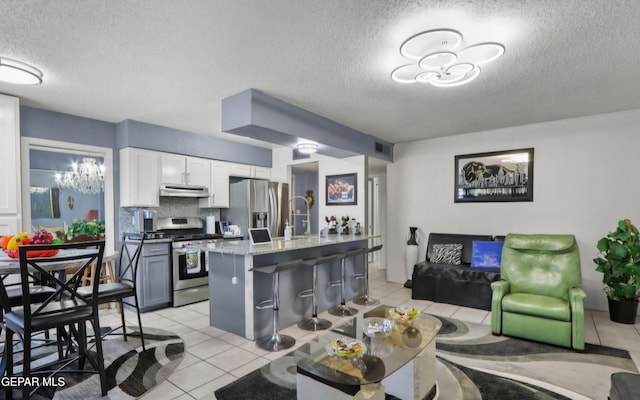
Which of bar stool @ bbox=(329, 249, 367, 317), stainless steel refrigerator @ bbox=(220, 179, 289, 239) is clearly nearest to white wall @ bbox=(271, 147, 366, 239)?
stainless steel refrigerator @ bbox=(220, 179, 289, 239)

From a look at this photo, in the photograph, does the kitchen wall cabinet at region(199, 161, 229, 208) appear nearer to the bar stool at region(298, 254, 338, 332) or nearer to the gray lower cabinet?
the gray lower cabinet

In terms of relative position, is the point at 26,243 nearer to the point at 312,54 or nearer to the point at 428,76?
the point at 312,54

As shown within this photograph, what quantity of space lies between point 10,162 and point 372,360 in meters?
4.15

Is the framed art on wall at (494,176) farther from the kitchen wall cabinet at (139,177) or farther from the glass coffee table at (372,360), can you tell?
the kitchen wall cabinet at (139,177)

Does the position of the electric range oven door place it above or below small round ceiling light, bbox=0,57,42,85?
below

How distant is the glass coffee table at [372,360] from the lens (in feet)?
5.82

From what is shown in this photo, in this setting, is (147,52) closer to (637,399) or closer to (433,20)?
(433,20)

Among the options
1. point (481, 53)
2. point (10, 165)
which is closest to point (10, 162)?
point (10, 165)

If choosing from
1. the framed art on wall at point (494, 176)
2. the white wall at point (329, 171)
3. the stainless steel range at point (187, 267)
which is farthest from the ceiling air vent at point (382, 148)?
the stainless steel range at point (187, 267)

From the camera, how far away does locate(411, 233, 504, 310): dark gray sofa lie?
4.30 meters

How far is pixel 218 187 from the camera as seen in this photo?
5516 mm

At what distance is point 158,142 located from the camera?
4688 millimetres

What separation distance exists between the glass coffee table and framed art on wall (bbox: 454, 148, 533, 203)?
2.99m

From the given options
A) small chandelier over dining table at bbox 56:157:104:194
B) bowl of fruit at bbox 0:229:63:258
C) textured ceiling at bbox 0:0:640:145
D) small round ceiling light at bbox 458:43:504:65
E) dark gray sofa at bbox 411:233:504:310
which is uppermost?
textured ceiling at bbox 0:0:640:145
